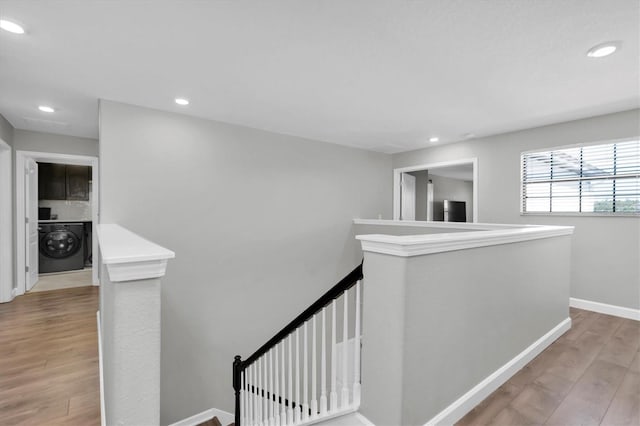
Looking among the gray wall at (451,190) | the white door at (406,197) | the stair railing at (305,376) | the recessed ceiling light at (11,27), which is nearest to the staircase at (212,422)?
the stair railing at (305,376)

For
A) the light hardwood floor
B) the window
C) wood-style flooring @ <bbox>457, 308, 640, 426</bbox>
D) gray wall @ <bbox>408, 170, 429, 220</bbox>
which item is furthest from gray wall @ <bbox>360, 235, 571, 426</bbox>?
the light hardwood floor

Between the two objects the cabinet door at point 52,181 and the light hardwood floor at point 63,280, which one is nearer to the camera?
the light hardwood floor at point 63,280

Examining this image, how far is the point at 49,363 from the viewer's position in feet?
8.57

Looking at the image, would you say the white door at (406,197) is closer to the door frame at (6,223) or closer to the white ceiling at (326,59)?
the white ceiling at (326,59)

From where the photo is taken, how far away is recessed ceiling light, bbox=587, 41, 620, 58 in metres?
2.04

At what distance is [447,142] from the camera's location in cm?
502

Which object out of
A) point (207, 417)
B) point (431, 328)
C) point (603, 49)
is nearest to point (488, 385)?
point (431, 328)

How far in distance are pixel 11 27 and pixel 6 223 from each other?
135 inches

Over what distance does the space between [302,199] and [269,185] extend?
2.02ft

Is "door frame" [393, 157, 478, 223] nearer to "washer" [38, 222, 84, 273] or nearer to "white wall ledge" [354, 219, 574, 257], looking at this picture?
"white wall ledge" [354, 219, 574, 257]

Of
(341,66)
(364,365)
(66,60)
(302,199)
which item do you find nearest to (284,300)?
(302,199)

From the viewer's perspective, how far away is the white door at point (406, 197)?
601cm

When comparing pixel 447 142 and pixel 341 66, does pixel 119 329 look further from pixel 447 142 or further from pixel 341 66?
pixel 447 142

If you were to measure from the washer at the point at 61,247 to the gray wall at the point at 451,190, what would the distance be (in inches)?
332
